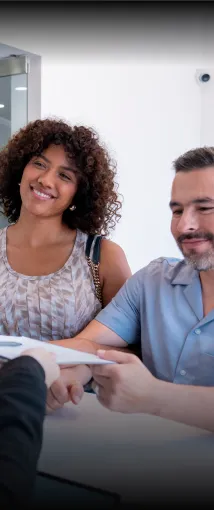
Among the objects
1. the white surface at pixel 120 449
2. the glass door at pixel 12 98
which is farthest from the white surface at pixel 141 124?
the white surface at pixel 120 449

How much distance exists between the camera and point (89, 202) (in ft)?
5.88

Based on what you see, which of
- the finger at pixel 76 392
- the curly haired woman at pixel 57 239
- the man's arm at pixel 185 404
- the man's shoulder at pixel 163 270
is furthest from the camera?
the curly haired woman at pixel 57 239

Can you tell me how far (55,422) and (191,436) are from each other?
193 millimetres

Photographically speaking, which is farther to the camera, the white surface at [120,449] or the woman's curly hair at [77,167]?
the woman's curly hair at [77,167]

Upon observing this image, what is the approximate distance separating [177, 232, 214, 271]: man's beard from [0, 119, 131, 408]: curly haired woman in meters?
0.45

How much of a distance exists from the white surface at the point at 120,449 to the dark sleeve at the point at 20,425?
7cm

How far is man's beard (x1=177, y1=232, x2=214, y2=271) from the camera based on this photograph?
122 cm

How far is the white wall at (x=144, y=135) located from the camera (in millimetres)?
3317

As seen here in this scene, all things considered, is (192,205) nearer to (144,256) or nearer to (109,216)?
(109,216)

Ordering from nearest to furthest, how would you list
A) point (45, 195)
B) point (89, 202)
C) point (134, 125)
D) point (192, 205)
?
point (192, 205) → point (45, 195) → point (89, 202) → point (134, 125)

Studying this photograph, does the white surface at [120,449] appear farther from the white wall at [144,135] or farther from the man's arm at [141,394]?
the white wall at [144,135]

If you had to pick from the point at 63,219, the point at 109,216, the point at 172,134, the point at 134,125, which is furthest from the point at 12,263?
the point at 172,134

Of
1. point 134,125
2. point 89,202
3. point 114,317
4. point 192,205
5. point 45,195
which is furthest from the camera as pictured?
point 134,125

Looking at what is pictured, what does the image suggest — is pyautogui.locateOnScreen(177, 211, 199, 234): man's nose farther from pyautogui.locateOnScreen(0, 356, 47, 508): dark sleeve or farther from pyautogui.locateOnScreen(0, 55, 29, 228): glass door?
pyautogui.locateOnScreen(0, 55, 29, 228): glass door
